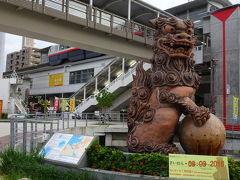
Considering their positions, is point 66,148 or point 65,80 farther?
point 65,80

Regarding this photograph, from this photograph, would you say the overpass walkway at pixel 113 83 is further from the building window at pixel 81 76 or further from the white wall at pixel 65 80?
the building window at pixel 81 76

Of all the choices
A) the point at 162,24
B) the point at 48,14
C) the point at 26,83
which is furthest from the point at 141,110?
the point at 26,83

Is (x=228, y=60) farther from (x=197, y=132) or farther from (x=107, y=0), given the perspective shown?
(x=197, y=132)

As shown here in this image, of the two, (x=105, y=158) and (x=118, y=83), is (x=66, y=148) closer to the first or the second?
(x=105, y=158)

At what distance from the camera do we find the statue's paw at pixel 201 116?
743 centimetres

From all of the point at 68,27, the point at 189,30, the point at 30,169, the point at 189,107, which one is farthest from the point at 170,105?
the point at 68,27

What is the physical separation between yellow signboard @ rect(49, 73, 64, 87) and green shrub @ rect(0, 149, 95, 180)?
43651 millimetres

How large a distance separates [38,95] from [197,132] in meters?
55.8

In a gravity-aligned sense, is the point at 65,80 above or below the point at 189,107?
above

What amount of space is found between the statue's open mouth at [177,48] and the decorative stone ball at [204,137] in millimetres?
2216

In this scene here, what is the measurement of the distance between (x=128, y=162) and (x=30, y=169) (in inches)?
103

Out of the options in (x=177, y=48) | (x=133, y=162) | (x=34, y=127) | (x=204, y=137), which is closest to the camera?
(x=133, y=162)

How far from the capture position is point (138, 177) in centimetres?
596

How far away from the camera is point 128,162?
21.4ft
